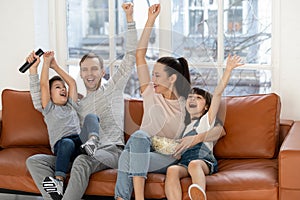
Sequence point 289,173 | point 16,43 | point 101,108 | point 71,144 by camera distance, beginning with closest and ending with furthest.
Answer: point 289,173 → point 71,144 → point 101,108 → point 16,43

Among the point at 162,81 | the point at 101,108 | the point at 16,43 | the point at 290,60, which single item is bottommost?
the point at 101,108

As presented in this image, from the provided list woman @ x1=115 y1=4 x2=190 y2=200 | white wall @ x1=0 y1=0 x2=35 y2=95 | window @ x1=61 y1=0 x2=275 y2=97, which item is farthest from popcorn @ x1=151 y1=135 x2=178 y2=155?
Answer: white wall @ x1=0 y1=0 x2=35 y2=95

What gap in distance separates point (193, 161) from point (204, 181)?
165mm

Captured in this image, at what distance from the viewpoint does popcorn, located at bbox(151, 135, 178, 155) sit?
3455mm

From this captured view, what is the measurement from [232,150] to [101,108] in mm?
823

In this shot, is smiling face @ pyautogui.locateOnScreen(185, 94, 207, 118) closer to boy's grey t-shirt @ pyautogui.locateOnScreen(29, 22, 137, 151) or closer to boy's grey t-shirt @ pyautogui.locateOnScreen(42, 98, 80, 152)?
boy's grey t-shirt @ pyautogui.locateOnScreen(29, 22, 137, 151)

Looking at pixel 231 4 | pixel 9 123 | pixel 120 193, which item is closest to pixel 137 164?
pixel 120 193

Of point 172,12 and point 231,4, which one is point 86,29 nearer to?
point 172,12

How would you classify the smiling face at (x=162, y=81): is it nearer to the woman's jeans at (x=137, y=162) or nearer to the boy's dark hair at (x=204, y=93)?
the boy's dark hair at (x=204, y=93)

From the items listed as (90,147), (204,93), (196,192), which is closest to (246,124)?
(204,93)

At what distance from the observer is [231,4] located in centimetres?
408

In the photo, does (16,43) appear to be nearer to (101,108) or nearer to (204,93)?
(101,108)

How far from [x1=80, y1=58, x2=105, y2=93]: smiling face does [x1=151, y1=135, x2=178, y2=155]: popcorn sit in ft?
1.74

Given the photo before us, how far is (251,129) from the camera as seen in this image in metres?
3.62
